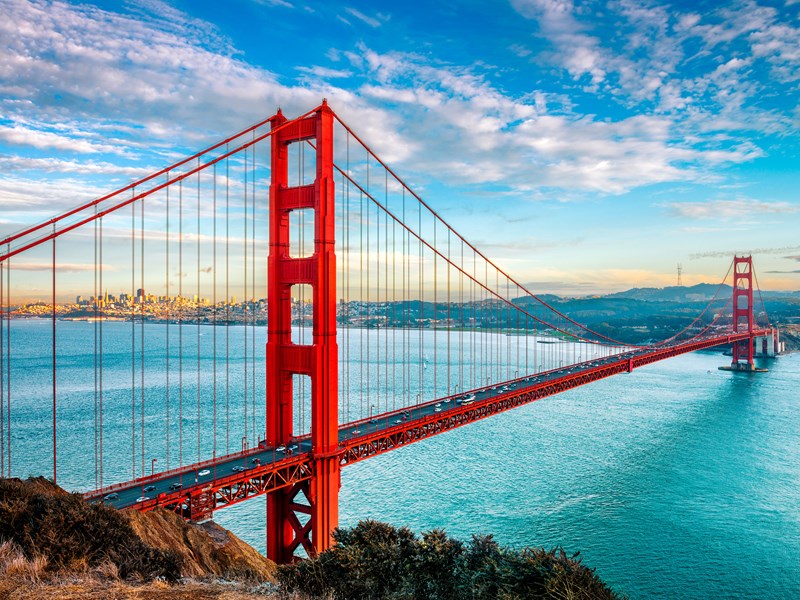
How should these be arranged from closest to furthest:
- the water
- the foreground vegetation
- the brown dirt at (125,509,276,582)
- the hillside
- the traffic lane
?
the hillside, the foreground vegetation, the brown dirt at (125,509,276,582), the traffic lane, the water

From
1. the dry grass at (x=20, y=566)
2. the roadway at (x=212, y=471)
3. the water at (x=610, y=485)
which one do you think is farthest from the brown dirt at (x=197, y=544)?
the water at (x=610, y=485)

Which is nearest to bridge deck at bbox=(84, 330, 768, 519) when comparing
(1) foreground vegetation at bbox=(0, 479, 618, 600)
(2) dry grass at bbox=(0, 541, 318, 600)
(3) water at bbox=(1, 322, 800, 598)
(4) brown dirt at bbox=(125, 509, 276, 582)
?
(4) brown dirt at bbox=(125, 509, 276, 582)

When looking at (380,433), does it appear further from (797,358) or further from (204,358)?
(797,358)

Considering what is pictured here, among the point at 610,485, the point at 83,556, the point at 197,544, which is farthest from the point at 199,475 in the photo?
the point at 610,485

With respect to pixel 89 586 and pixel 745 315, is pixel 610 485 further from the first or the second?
pixel 745 315

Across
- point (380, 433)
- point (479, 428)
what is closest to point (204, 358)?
point (479, 428)

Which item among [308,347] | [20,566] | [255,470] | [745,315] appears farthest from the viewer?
[745,315]

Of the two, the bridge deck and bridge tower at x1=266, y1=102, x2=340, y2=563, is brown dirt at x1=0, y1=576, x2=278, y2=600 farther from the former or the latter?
bridge tower at x1=266, y1=102, x2=340, y2=563
